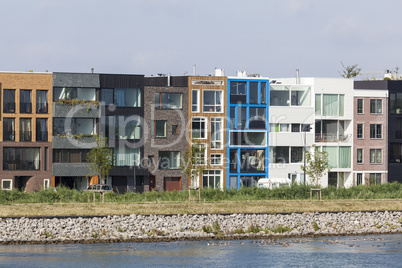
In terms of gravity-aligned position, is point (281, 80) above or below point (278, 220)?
above

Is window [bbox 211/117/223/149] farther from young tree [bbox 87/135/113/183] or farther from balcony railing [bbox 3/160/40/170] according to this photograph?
balcony railing [bbox 3/160/40/170]

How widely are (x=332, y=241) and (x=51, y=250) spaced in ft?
47.6

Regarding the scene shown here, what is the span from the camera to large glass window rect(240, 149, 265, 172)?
84.5 meters

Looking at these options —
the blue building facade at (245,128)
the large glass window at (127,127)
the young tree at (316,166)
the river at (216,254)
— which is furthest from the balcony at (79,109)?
the river at (216,254)

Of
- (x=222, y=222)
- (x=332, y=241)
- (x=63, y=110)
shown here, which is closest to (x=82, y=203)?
(x=222, y=222)

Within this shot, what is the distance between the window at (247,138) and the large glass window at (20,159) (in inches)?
746

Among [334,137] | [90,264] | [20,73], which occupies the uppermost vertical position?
[20,73]

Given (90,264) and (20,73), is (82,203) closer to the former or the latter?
(90,264)

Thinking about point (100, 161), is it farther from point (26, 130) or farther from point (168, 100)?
point (168, 100)

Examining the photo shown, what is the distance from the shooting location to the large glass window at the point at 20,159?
78.7m

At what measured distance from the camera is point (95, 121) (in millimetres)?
80938

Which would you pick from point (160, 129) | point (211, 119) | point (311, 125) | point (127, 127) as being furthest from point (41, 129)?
point (311, 125)

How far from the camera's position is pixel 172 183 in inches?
3263

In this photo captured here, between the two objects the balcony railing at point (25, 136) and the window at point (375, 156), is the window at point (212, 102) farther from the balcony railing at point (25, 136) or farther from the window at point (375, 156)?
the balcony railing at point (25, 136)
